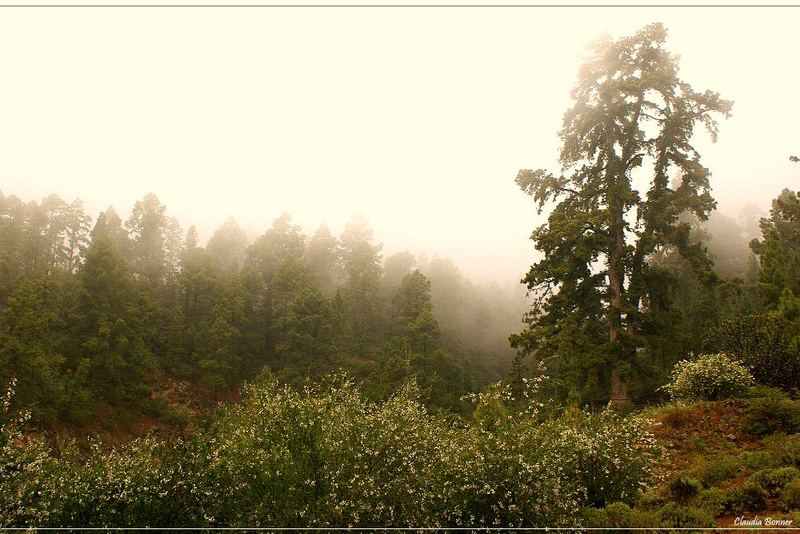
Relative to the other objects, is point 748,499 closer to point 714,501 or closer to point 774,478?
point 714,501

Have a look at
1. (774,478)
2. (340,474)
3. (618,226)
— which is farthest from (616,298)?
(340,474)

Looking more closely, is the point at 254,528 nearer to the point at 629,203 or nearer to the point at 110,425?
the point at 629,203

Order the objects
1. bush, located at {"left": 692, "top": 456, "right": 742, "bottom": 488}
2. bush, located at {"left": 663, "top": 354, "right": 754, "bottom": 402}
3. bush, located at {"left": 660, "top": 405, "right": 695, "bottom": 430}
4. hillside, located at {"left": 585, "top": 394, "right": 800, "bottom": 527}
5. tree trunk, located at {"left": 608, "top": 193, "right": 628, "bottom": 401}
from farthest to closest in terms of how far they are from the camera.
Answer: tree trunk, located at {"left": 608, "top": 193, "right": 628, "bottom": 401}
bush, located at {"left": 663, "top": 354, "right": 754, "bottom": 402}
bush, located at {"left": 660, "top": 405, "right": 695, "bottom": 430}
bush, located at {"left": 692, "top": 456, "right": 742, "bottom": 488}
hillside, located at {"left": 585, "top": 394, "right": 800, "bottom": 527}

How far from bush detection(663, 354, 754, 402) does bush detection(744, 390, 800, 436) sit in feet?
6.93

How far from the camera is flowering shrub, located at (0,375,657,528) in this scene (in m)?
8.72

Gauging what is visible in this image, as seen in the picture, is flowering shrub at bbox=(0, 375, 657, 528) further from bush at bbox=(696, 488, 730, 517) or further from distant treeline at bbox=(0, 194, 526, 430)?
distant treeline at bbox=(0, 194, 526, 430)

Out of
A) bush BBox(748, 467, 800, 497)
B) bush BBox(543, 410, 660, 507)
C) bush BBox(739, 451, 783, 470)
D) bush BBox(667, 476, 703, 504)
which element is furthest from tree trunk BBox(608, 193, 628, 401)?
bush BBox(543, 410, 660, 507)

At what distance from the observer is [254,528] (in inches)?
336

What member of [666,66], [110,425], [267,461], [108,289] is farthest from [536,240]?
[108,289]

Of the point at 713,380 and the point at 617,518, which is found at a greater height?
the point at 713,380

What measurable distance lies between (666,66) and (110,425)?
1886 inches

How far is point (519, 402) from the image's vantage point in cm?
1210

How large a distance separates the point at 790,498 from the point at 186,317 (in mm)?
66271

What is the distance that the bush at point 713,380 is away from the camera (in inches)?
632
